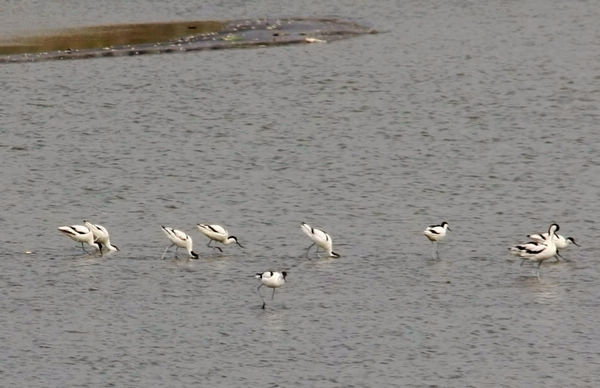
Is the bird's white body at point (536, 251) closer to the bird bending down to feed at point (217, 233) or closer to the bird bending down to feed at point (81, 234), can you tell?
the bird bending down to feed at point (217, 233)

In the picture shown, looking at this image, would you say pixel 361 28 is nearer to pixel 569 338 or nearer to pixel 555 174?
pixel 555 174

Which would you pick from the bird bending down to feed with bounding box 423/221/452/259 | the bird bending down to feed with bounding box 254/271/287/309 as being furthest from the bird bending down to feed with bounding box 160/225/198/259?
the bird bending down to feed with bounding box 423/221/452/259

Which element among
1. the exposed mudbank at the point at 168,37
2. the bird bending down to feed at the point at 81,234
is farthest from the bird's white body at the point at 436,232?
the exposed mudbank at the point at 168,37

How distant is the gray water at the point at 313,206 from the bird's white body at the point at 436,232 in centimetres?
56

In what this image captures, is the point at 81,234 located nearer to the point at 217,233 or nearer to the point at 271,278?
the point at 217,233

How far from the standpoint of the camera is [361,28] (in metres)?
63.0

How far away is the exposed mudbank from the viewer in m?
58.0

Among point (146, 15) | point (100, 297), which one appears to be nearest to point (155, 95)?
point (146, 15)

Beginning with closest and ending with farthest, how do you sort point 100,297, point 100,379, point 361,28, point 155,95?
point 100,379, point 100,297, point 155,95, point 361,28

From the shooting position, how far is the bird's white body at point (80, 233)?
31.9 metres

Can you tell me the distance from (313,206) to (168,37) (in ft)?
86.5

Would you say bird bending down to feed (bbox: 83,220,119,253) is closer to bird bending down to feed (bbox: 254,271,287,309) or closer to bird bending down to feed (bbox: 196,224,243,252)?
bird bending down to feed (bbox: 196,224,243,252)

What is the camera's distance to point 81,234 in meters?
32.0

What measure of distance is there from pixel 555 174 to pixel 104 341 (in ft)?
53.8
